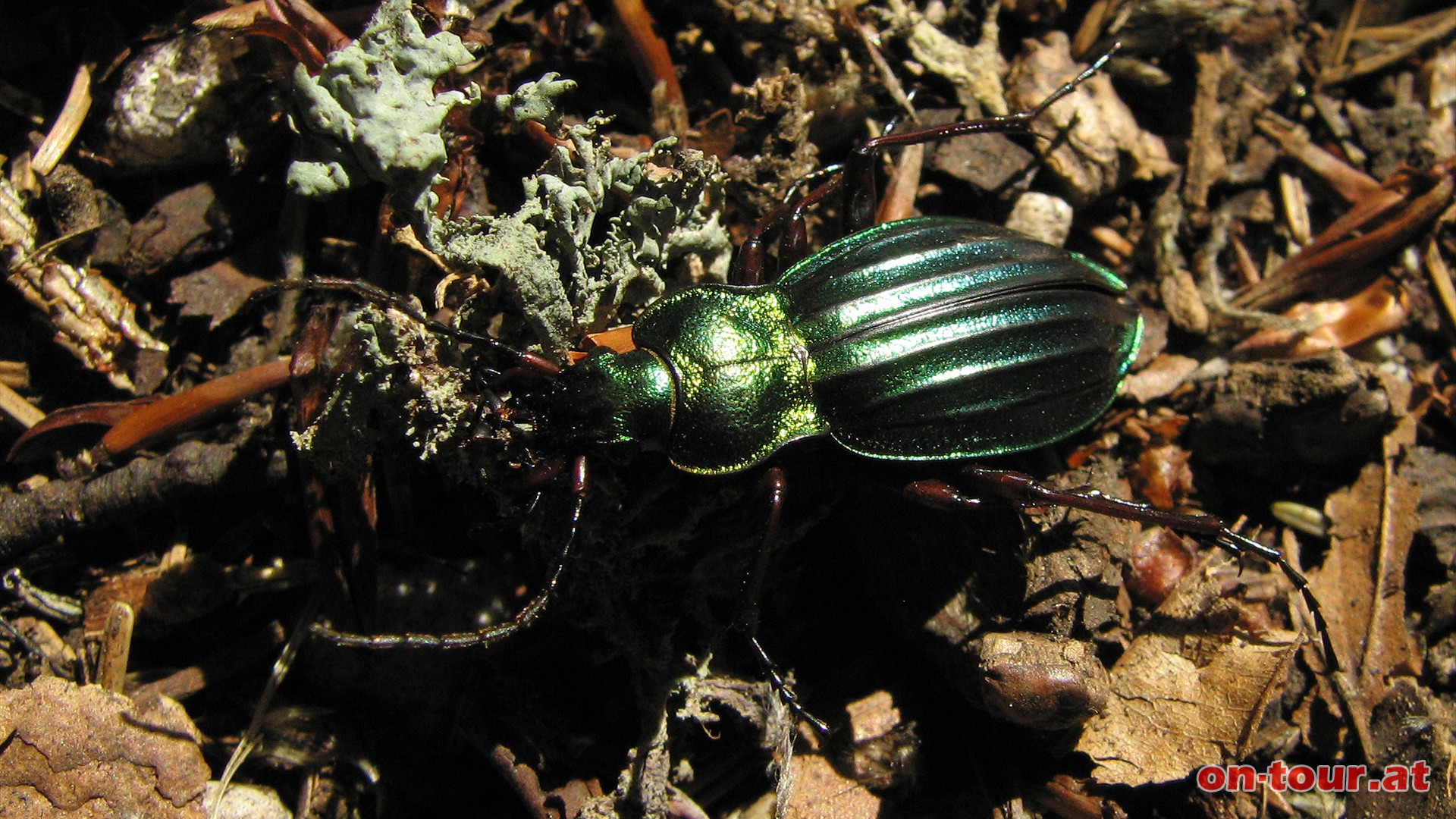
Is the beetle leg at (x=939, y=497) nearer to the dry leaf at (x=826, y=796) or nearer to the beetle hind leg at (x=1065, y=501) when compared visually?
the beetle hind leg at (x=1065, y=501)

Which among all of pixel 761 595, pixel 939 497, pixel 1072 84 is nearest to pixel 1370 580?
pixel 939 497

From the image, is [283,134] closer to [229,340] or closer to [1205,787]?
[229,340]

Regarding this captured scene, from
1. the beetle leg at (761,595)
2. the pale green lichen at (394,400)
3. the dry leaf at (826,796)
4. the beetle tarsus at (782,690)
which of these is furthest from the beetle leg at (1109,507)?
the pale green lichen at (394,400)

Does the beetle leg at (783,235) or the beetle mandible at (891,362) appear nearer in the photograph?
the beetle mandible at (891,362)

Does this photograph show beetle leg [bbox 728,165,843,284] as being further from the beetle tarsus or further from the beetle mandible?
the beetle tarsus

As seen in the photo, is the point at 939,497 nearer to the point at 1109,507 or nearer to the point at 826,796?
the point at 1109,507

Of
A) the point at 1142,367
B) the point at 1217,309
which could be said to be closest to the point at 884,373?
the point at 1142,367
